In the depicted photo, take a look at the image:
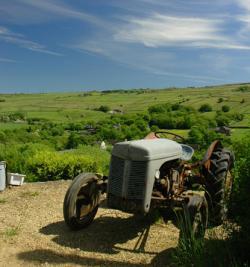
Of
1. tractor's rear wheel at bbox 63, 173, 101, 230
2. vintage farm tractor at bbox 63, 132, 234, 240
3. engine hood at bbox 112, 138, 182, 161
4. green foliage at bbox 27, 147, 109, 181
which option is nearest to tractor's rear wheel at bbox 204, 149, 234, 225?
vintage farm tractor at bbox 63, 132, 234, 240

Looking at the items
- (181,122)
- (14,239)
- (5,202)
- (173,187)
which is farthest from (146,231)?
(181,122)

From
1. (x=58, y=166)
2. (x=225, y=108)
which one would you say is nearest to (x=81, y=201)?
(x=58, y=166)

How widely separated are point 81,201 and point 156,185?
1.41m

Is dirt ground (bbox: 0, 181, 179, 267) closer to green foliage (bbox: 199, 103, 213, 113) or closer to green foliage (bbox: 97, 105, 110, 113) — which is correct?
green foliage (bbox: 199, 103, 213, 113)

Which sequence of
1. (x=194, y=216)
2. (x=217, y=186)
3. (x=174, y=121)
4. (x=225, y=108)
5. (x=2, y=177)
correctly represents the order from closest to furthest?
(x=194, y=216), (x=217, y=186), (x=2, y=177), (x=174, y=121), (x=225, y=108)

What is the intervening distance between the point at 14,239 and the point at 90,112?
116 metres

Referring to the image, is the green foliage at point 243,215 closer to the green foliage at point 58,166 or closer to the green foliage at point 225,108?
the green foliage at point 58,166

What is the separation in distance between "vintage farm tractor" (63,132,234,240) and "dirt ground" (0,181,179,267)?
385mm

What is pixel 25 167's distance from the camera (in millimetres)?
13484

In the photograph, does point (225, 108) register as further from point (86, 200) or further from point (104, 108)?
point (86, 200)

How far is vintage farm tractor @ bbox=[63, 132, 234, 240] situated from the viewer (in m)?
6.92

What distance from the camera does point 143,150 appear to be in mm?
6898

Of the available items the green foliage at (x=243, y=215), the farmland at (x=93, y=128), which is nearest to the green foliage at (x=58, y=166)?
the farmland at (x=93, y=128)

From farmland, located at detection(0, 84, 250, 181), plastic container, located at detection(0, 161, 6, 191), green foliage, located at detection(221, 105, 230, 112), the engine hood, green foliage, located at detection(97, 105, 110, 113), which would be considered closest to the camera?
the engine hood
